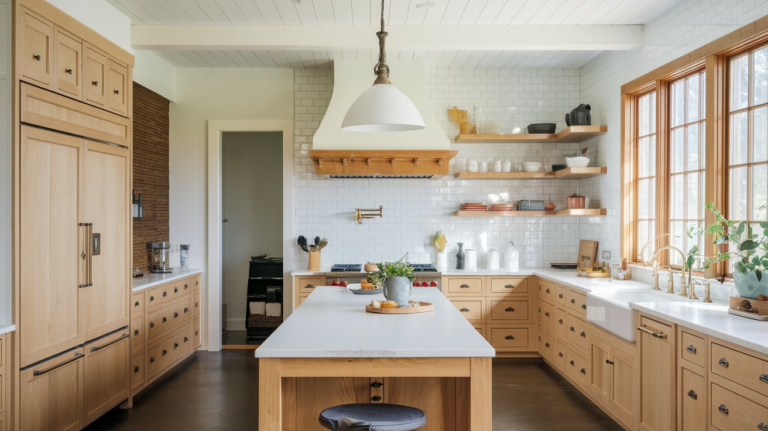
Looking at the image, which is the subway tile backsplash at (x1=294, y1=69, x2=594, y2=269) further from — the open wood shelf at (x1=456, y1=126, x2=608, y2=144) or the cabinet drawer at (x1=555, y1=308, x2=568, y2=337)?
the cabinet drawer at (x1=555, y1=308, x2=568, y2=337)

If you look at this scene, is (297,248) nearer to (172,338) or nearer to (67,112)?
(172,338)

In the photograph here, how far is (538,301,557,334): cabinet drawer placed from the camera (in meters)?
5.55

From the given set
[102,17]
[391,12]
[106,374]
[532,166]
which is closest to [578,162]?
[532,166]

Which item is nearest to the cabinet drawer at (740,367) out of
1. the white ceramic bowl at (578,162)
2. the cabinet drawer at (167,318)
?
the white ceramic bowl at (578,162)

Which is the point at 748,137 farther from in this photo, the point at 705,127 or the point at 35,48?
the point at 35,48

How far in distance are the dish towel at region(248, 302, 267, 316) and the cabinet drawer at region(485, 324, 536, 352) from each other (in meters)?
2.89

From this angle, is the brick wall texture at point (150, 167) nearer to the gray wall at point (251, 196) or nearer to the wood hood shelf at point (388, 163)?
the gray wall at point (251, 196)

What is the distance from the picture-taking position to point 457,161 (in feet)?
21.8

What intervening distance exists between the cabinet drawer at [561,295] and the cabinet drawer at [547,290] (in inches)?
3.2

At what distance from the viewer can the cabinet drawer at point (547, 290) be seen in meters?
5.53

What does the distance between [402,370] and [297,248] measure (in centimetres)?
416

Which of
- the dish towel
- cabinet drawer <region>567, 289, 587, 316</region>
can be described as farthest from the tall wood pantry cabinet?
cabinet drawer <region>567, 289, 587, 316</region>

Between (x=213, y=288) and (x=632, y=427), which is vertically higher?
(x=213, y=288)

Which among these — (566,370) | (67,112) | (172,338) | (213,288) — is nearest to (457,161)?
(566,370)
